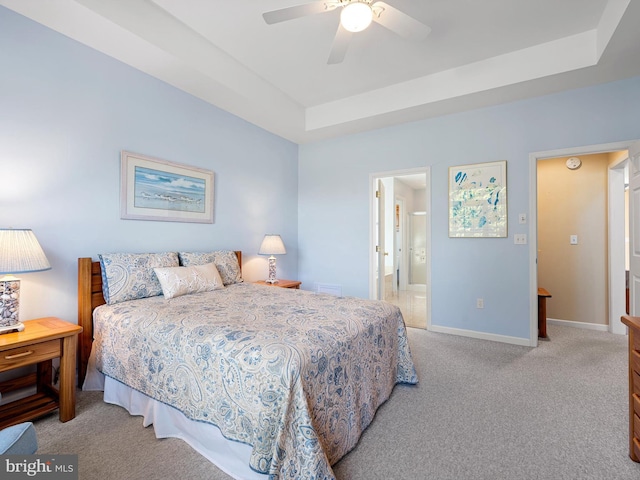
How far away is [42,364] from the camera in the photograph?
2.09 metres

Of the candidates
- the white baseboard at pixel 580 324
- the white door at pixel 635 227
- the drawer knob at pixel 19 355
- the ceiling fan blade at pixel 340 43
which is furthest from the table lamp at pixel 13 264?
the white baseboard at pixel 580 324

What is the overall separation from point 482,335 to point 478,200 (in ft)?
5.02

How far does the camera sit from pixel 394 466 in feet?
5.00

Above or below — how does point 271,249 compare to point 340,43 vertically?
below

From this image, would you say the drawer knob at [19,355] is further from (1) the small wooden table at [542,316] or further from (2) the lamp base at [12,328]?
(1) the small wooden table at [542,316]

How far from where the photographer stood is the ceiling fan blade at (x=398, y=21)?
189 cm

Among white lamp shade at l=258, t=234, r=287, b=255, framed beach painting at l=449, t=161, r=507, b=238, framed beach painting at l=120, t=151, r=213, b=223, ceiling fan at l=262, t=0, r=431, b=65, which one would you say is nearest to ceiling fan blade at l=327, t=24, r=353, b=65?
ceiling fan at l=262, t=0, r=431, b=65

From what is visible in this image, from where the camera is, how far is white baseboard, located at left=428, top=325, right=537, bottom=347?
3.21 meters

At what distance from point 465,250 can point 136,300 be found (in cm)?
335

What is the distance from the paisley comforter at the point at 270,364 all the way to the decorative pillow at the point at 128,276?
0.32 ft

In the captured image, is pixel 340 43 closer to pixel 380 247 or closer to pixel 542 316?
pixel 380 247

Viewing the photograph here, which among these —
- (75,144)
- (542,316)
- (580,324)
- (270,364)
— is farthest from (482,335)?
(75,144)

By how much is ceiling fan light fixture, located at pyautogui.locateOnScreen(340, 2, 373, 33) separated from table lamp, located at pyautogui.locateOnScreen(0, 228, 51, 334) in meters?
2.38

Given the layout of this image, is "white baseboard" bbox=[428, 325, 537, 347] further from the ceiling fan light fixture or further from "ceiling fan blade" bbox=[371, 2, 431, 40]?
the ceiling fan light fixture
